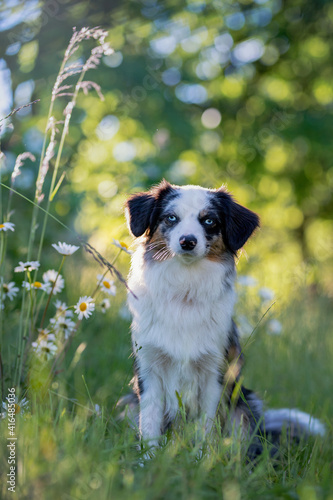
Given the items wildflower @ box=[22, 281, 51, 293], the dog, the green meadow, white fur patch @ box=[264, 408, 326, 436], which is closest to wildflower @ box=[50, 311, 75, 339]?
the green meadow

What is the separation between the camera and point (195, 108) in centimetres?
1224

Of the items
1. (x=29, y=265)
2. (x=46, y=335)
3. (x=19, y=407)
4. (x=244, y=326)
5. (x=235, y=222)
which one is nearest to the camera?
(x=19, y=407)

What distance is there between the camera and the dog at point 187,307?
10.5 feet

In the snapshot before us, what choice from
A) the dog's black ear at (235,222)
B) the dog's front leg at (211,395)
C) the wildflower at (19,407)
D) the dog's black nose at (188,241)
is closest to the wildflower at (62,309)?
the wildflower at (19,407)

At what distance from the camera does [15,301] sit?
4.50 metres

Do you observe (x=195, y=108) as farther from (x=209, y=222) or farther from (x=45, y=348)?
(x=45, y=348)

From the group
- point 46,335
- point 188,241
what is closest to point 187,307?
point 188,241

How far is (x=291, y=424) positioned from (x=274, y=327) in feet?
5.32

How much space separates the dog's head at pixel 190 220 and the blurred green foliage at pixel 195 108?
1.69 metres

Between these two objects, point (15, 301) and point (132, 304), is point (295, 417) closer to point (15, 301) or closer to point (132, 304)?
point (132, 304)

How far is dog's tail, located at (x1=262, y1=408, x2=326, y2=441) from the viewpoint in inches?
135

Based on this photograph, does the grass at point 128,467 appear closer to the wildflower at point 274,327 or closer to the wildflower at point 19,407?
the wildflower at point 19,407

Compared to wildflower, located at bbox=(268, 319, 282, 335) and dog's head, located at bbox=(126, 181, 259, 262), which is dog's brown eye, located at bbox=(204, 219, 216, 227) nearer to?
dog's head, located at bbox=(126, 181, 259, 262)

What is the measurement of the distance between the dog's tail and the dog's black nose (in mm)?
1263
